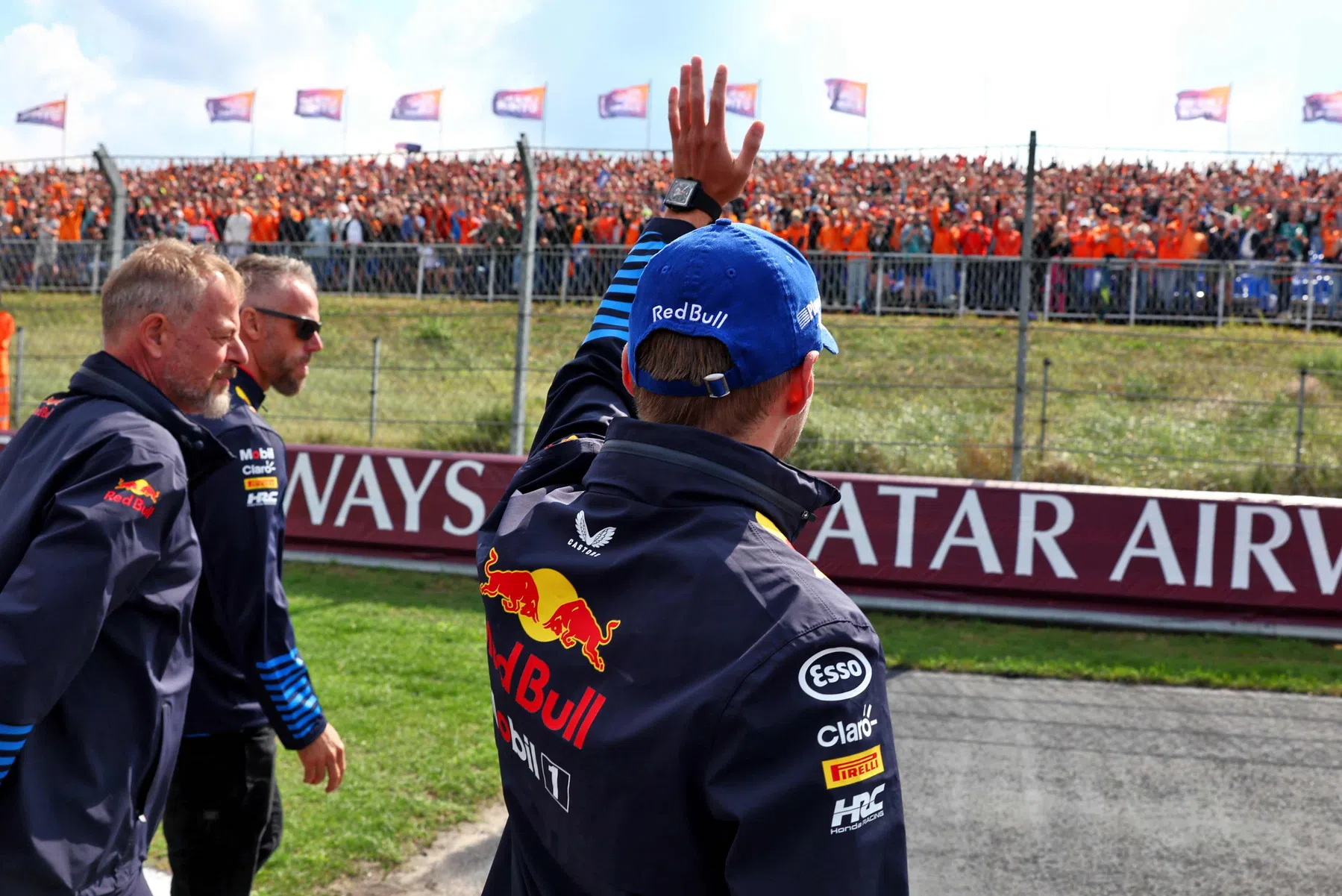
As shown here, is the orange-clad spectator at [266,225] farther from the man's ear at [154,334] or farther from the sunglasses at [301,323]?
the man's ear at [154,334]

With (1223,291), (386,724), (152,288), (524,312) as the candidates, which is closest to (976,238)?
(1223,291)

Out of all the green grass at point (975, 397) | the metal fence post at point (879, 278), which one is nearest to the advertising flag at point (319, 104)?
the green grass at point (975, 397)

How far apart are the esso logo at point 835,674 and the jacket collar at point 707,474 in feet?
0.74

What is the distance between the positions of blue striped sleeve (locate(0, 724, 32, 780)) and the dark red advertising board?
6.59 m

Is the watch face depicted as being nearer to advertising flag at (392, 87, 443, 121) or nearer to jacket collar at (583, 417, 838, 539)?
jacket collar at (583, 417, 838, 539)

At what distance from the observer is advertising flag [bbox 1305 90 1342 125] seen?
76.3 feet

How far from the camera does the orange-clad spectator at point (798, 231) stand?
15.5 m

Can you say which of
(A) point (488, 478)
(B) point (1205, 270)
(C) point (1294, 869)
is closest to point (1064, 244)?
(B) point (1205, 270)

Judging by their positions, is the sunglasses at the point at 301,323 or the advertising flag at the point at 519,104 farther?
the advertising flag at the point at 519,104

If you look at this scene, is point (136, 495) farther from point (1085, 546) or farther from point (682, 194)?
point (1085, 546)

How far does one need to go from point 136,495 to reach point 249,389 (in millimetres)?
1481

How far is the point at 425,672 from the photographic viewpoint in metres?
6.92

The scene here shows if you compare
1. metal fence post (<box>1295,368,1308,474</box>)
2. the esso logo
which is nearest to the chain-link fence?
metal fence post (<box>1295,368,1308,474</box>)

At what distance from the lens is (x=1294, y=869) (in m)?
4.45
